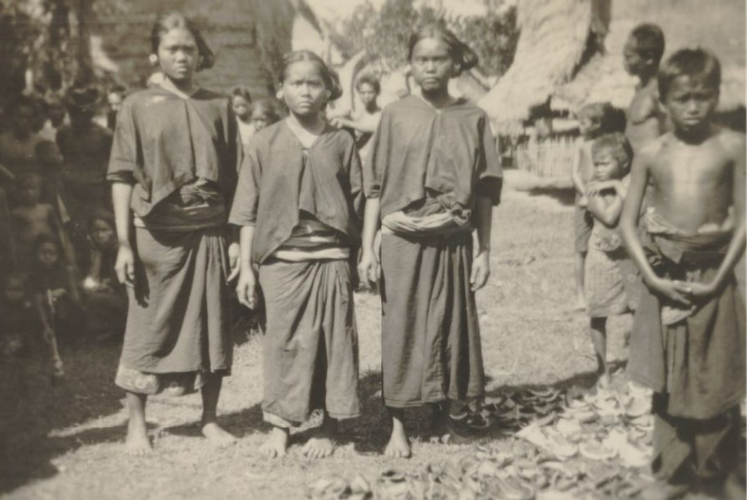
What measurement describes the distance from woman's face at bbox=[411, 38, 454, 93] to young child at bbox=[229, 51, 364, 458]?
441 millimetres

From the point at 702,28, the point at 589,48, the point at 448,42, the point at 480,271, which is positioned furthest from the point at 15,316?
the point at 589,48

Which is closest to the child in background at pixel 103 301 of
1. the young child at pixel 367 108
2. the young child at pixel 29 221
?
the young child at pixel 29 221

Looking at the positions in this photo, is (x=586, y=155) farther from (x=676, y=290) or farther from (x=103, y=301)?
(x=103, y=301)

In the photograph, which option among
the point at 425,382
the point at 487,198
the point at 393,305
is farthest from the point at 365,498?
the point at 487,198

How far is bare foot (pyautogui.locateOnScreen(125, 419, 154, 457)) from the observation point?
12.7 feet

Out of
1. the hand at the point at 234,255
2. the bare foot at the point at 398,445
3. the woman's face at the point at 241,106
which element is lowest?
the bare foot at the point at 398,445

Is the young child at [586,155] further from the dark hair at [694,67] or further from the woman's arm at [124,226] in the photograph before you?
the woman's arm at [124,226]

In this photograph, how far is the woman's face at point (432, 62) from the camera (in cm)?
367

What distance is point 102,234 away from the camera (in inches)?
231

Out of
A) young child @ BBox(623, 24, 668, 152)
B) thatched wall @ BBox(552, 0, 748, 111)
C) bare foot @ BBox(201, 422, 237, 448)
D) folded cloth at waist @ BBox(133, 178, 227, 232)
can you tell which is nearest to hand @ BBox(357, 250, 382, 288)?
folded cloth at waist @ BBox(133, 178, 227, 232)

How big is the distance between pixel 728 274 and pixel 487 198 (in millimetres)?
1244

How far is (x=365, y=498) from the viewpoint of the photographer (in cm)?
334

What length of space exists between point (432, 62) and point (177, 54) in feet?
3.97

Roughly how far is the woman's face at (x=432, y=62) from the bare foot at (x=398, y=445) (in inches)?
65.5
